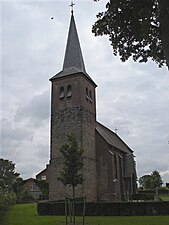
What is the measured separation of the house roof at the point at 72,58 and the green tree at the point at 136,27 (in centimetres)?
2345

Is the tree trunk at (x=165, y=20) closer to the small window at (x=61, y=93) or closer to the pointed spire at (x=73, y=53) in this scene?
the small window at (x=61, y=93)

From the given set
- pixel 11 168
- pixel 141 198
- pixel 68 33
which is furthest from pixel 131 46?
pixel 11 168

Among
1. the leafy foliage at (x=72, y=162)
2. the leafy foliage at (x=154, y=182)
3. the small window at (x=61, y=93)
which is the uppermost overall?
the small window at (x=61, y=93)

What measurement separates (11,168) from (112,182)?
53539 mm

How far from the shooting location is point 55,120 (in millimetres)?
37156

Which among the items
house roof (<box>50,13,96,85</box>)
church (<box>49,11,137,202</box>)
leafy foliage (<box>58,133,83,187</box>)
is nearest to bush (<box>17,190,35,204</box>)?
church (<box>49,11,137,202</box>)

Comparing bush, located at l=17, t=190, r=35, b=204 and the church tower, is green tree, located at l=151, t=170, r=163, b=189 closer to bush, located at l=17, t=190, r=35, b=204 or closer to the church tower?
bush, located at l=17, t=190, r=35, b=204

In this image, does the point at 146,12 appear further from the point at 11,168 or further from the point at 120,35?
the point at 11,168

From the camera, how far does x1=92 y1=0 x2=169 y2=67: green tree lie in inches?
467

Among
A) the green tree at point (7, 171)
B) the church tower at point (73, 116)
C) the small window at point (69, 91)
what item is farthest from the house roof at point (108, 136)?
the green tree at point (7, 171)

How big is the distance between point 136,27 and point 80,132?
74.5 feet

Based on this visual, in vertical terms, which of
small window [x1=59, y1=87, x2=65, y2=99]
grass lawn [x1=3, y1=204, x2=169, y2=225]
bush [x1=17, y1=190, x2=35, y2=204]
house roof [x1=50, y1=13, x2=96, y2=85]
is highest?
house roof [x1=50, y1=13, x2=96, y2=85]

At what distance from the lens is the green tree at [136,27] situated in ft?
38.9

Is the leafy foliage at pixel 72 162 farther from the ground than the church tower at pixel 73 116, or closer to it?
closer to it
